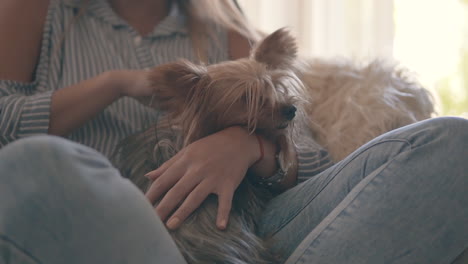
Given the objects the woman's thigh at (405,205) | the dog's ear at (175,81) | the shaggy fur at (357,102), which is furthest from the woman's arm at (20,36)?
the woman's thigh at (405,205)

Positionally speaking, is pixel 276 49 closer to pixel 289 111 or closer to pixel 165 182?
pixel 289 111

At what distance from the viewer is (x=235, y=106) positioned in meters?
1.08

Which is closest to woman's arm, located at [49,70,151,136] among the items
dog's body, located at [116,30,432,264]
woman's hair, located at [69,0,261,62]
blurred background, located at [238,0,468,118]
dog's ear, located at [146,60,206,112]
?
dog's body, located at [116,30,432,264]

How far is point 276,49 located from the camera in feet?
3.84

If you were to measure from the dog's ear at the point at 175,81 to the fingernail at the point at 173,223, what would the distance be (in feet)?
0.78

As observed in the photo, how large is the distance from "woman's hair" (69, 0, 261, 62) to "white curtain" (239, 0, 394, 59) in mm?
964

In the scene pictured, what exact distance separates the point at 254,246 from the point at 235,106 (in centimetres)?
29

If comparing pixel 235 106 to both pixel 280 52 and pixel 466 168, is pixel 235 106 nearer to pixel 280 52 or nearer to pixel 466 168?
pixel 280 52

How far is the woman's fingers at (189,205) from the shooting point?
0.98m

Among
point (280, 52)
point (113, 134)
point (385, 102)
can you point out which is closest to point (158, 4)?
point (113, 134)

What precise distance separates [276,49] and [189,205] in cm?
42

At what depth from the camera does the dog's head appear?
3.41 feet

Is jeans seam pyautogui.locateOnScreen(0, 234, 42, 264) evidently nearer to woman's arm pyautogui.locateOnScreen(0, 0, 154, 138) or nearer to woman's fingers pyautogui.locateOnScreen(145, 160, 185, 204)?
woman's fingers pyautogui.locateOnScreen(145, 160, 185, 204)

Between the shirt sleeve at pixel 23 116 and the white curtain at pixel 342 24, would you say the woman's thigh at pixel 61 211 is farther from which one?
the white curtain at pixel 342 24
